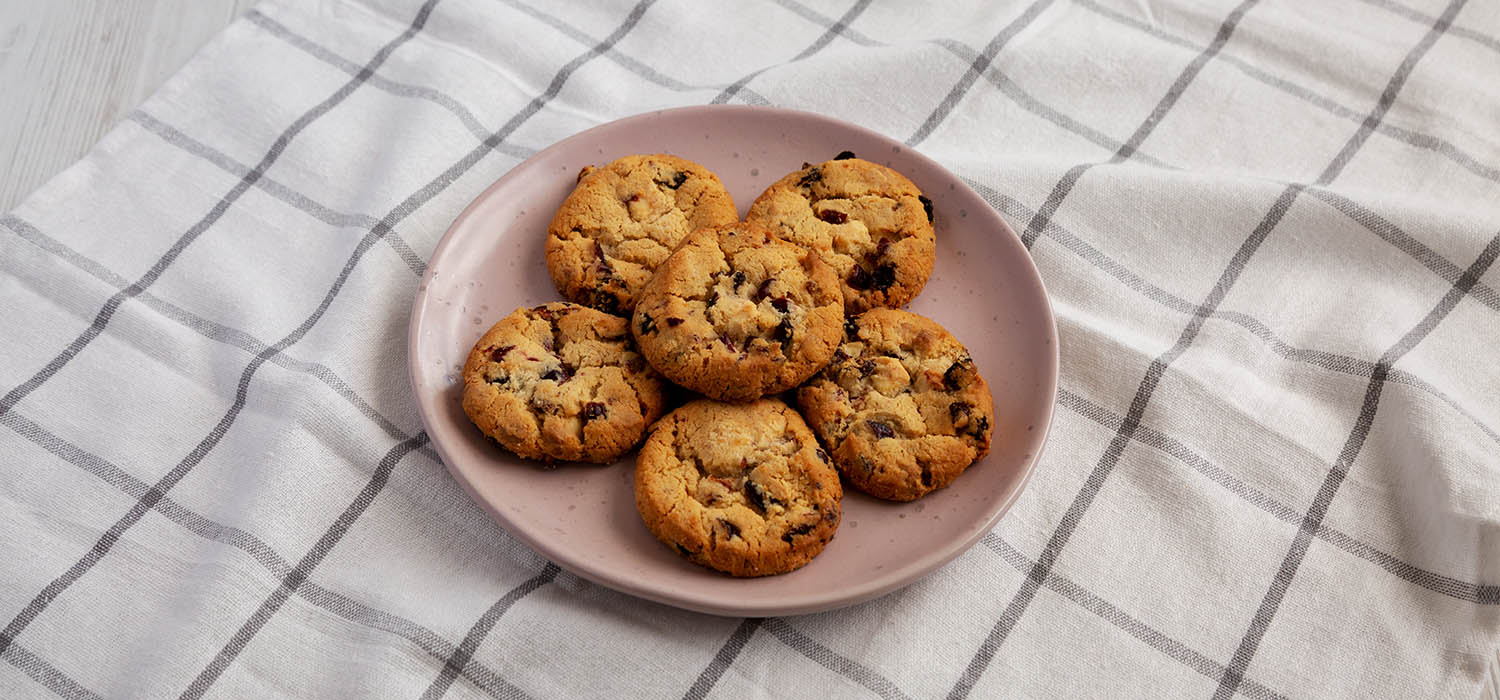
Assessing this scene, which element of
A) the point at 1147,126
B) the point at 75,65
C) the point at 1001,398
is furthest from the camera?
the point at 75,65

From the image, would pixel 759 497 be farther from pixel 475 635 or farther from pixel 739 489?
pixel 475 635

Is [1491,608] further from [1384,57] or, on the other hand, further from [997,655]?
[1384,57]

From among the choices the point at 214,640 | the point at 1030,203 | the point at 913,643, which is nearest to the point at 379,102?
the point at 214,640

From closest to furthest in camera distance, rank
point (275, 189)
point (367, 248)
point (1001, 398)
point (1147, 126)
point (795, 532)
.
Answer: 1. point (795, 532)
2. point (1001, 398)
3. point (367, 248)
4. point (275, 189)
5. point (1147, 126)

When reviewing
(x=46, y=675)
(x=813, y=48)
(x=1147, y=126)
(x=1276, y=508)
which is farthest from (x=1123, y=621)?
(x=46, y=675)

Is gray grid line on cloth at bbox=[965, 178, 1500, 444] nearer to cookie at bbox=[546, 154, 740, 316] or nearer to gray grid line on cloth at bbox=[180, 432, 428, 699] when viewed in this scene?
cookie at bbox=[546, 154, 740, 316]

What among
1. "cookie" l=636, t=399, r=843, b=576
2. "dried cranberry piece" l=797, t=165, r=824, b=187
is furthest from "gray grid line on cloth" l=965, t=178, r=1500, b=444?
"cookie" l=636, t=399, r=843, b=576
